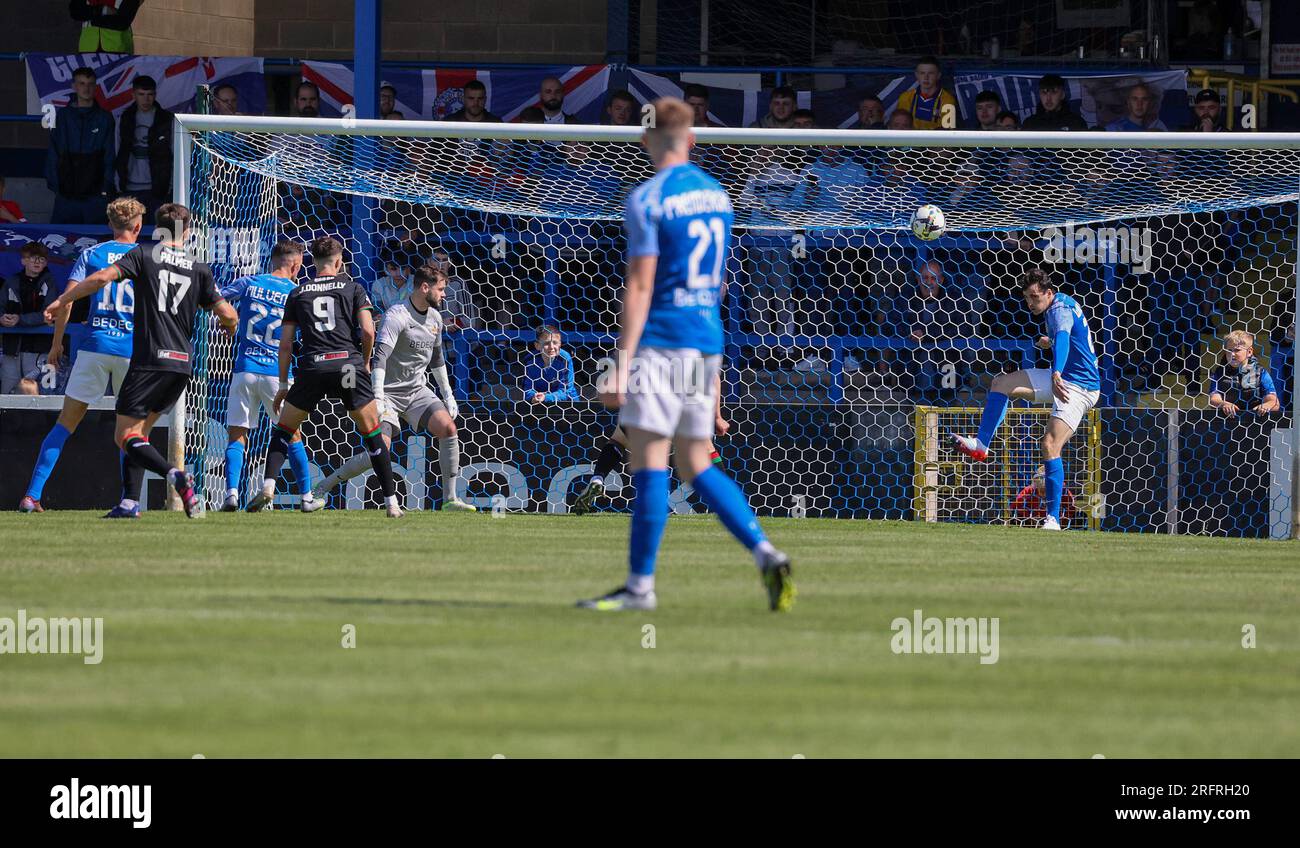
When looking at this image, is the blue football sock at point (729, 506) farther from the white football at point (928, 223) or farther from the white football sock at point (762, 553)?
the white football at point (928, 223)

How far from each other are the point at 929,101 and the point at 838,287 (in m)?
2.46

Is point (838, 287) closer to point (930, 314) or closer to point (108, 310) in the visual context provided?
point (930, 314)

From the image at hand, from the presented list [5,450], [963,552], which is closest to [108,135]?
[5,450]

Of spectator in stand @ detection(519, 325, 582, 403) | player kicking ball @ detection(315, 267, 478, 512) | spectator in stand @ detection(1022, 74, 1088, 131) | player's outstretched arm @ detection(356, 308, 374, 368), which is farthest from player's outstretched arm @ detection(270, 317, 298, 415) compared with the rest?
spectator in stand @ detection(1022, 74, 1088, 131)

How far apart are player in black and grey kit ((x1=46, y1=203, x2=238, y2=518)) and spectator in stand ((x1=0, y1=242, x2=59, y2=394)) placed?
17.9 feet

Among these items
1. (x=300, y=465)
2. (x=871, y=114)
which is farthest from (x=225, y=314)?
(x=871, y=114)

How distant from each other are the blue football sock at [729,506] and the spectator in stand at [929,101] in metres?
12.5

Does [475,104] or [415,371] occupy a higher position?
[475,104]

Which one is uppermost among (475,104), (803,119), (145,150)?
(475,104)

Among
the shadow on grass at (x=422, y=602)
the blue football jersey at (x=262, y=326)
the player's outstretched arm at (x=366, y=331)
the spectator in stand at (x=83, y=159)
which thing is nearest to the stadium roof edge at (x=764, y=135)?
the blue football jersey at (x=262, y=326)

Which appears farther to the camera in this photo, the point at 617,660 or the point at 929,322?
the point at 929,322

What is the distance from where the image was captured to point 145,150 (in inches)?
790
